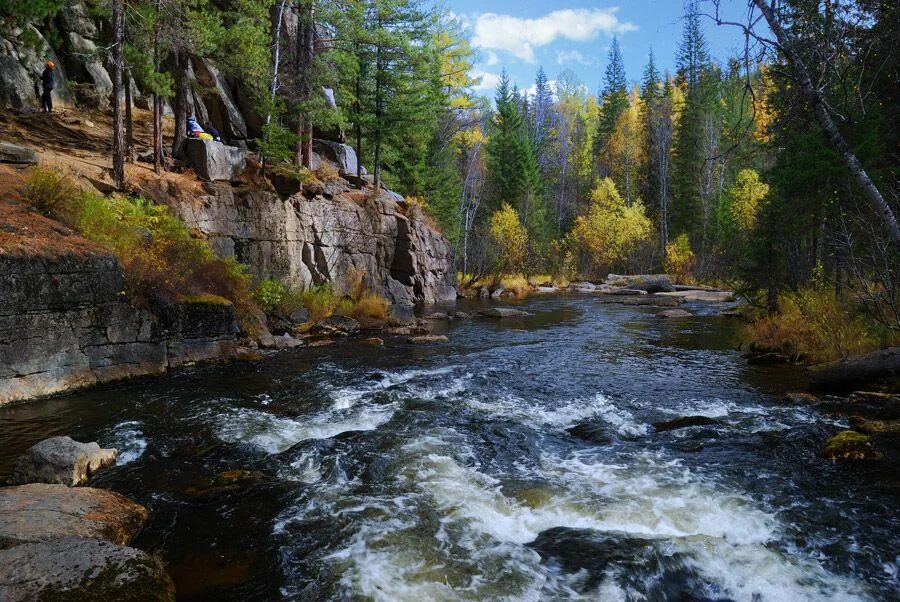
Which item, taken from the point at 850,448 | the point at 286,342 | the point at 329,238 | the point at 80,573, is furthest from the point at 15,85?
the point at 850,448

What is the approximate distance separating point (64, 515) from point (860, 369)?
12224mm

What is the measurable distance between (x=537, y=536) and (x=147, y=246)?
1237 centimetres

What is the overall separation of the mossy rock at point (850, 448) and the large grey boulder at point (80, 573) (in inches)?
307

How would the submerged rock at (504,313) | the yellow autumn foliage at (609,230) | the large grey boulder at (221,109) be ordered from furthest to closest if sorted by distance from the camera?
the yellow autumn foliage at (609,230) < the large grey boulder at (221,109) < the submerged rock at (504,313)

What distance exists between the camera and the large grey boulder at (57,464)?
5.96 metres

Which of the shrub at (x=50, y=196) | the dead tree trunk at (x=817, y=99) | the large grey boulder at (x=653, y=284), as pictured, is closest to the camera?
the dead tree trunk at (x=817, y=99)

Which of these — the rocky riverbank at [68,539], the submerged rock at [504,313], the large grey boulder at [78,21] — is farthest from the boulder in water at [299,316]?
the large grey boulder at [78,21]

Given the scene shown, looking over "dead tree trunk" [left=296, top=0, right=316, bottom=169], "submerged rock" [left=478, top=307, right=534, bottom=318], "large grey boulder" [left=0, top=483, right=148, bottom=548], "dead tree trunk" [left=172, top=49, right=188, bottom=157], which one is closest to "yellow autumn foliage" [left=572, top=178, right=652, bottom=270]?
"submerged rock" [left=478, top=307, right=534, bottom=318]

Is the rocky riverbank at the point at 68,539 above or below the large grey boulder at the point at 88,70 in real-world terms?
below

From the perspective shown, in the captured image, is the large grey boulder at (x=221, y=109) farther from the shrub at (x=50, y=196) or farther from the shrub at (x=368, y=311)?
the shrub at (x=50, y=196)

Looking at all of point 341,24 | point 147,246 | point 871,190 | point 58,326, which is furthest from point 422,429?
point 341,24

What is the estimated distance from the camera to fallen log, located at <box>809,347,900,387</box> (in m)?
9.28

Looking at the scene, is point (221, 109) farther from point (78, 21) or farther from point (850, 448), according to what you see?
point (850, 448)

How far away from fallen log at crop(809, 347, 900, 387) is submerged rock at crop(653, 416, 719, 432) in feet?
10.8
